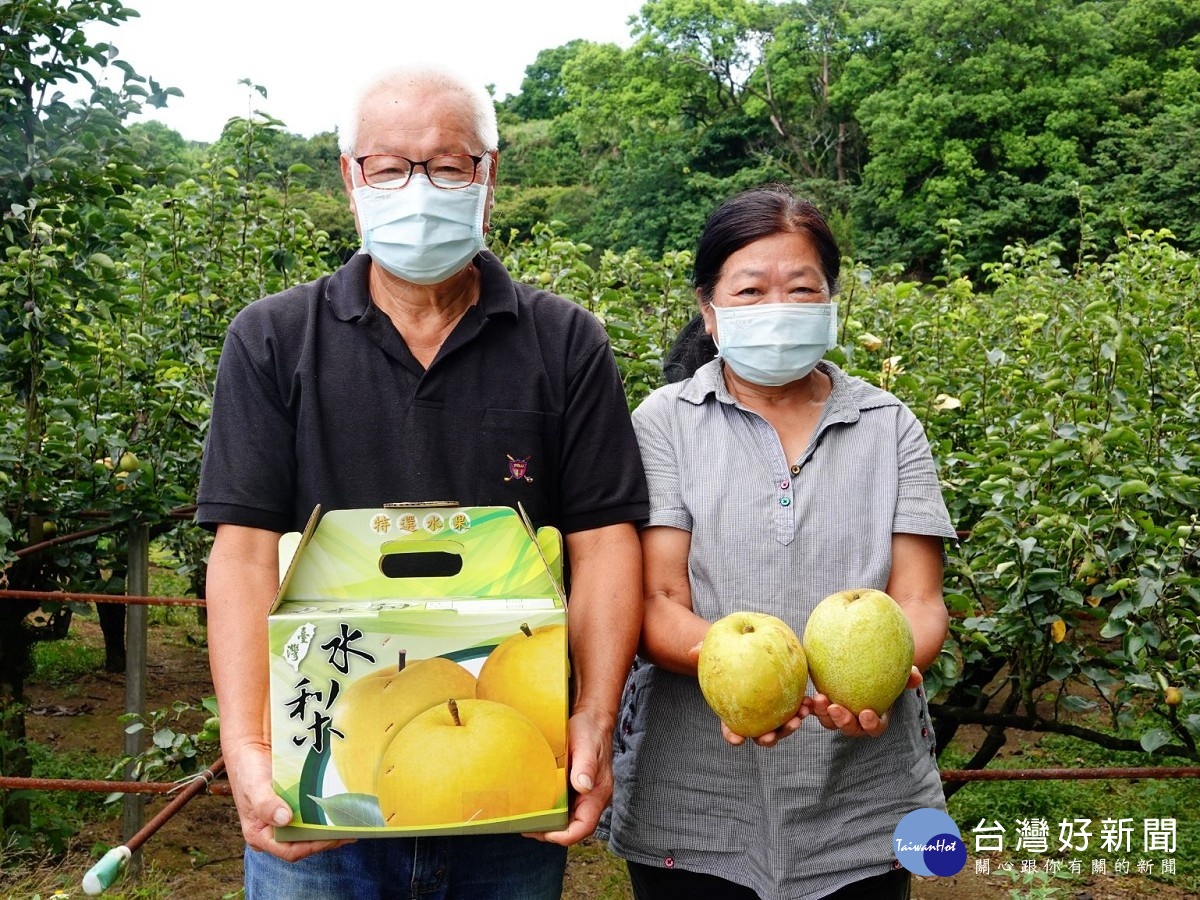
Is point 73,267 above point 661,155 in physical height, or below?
below

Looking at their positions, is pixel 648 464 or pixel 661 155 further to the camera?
pixel 661 155

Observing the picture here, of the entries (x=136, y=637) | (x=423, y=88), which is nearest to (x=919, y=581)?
(x=423, y=88)

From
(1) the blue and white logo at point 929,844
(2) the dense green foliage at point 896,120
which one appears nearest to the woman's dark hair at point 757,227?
(1) the blue and white logo at point 929,844

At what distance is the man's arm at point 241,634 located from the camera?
159 centimetres

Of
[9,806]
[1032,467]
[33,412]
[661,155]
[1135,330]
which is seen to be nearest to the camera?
[1032,467]

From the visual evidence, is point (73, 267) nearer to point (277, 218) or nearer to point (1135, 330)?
point (277, 218)

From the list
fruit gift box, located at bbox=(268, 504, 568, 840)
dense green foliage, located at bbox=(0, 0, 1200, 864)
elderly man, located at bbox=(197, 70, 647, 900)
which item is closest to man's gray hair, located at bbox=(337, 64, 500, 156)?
elderly man, located at bbox=(197, 70, 647, 900)

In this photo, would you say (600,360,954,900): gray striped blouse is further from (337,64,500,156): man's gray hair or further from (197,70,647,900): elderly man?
(337,64,500,156): man's gray hair

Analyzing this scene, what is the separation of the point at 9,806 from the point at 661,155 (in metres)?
36.9

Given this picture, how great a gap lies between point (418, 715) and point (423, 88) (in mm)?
901

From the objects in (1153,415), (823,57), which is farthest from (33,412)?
(823,57)

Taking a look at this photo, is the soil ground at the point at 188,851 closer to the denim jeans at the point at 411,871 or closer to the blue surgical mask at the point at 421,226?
the denim jeans at the point at 411,871

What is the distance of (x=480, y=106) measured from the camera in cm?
172

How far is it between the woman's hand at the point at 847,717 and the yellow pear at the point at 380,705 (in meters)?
0.58
